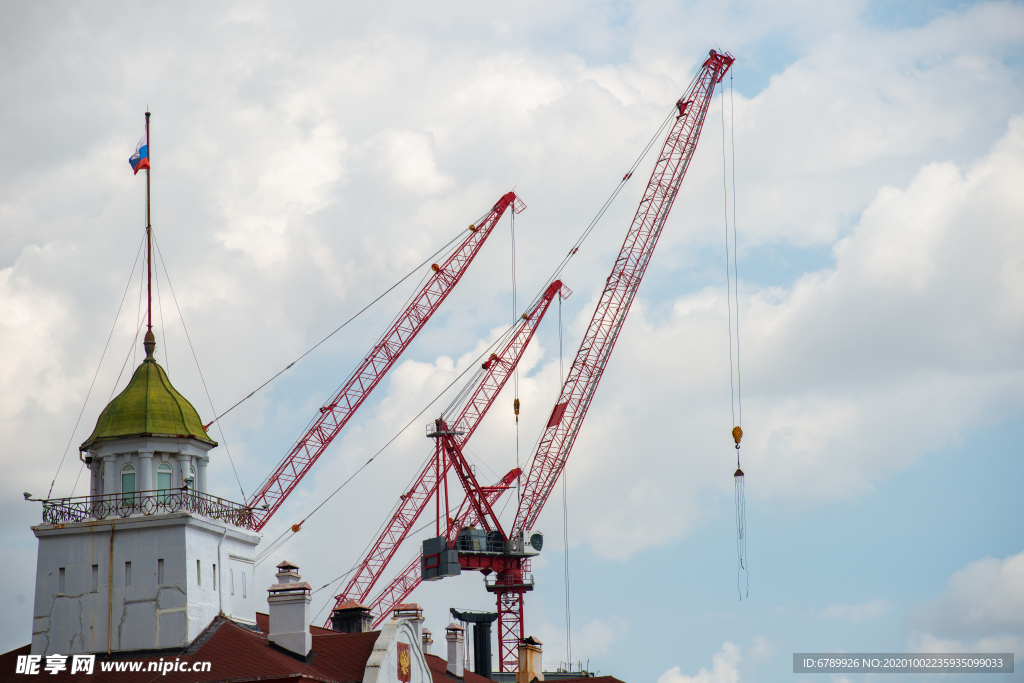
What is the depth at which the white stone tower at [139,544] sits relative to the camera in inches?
2025

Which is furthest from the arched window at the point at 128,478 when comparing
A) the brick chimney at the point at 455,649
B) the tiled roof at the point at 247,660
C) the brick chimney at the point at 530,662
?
the brick chimney at the point at 530,662

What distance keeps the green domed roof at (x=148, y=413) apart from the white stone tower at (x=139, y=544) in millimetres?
48

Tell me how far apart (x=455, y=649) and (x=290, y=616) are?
585 inches

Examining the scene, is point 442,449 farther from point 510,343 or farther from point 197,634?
point 197,634

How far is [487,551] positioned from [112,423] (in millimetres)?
77808

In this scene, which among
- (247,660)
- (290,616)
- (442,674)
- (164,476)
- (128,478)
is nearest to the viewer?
(247,660)

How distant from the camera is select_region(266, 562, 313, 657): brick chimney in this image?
51594 millimetres

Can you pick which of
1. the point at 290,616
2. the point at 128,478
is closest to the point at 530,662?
the point at 290,616

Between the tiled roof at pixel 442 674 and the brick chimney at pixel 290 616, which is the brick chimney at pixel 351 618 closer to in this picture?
the tiled roof at pixel 442 674

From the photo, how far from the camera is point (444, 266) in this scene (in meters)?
135

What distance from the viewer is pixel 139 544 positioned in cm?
5203

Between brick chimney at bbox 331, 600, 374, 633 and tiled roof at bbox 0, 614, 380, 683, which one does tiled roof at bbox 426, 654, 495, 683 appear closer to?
brick chimney at bbox 331, 600, 374, 633

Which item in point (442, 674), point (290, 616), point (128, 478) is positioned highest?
point (128, 478)

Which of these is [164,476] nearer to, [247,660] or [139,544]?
[139,544]
